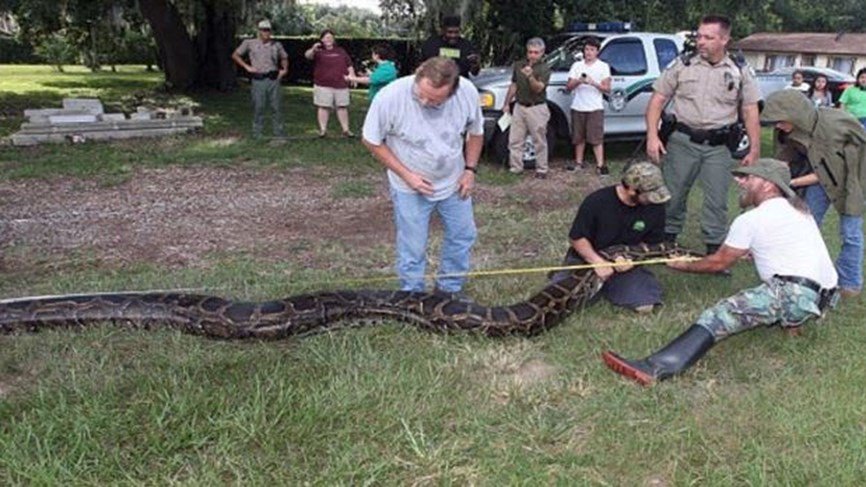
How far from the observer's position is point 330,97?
523 inches

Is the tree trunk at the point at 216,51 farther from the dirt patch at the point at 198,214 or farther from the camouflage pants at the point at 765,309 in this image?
the camouflage pants at the point at 765,309

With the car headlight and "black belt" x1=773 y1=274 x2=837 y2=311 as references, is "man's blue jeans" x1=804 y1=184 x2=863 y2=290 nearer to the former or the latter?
"black belt" x1=773 y1=274 x2=837 y2=311

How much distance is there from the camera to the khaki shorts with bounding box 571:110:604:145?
1120 cm

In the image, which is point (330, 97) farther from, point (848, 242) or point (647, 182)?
point (848, 242)

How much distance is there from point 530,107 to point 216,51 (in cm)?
1431

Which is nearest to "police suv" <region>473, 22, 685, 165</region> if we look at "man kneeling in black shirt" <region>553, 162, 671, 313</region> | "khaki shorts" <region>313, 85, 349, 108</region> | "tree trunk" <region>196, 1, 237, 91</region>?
"khaki shorts" <region>313, 85, 349, 108</region>

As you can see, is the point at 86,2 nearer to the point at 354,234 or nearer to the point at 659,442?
the point at 354,234

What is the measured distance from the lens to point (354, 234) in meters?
7.71

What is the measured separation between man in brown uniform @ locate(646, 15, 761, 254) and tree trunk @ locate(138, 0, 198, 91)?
53.5ft

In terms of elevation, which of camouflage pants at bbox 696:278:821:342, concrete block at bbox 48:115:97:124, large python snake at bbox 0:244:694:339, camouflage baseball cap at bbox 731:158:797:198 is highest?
camouflage baseball cap at bbox 731:158:797:198

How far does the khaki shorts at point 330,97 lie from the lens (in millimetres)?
13234

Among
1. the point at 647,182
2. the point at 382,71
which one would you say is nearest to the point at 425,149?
the point at 647,182

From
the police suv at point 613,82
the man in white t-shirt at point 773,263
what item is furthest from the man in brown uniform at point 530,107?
the man in white t-shirt at point 773,263

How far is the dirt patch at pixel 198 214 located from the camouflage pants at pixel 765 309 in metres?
3.62
